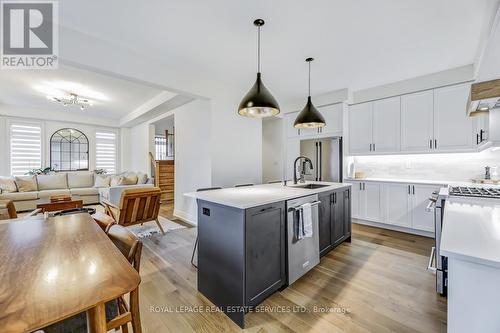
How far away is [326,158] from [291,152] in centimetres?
98

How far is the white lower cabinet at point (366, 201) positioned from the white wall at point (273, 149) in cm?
192

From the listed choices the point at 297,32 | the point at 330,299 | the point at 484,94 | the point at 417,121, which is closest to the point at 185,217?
the point at 330,299

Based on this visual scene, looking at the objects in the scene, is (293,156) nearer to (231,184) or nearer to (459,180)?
(231,184)

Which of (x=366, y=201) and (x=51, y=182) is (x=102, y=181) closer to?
(x=51, y=182)

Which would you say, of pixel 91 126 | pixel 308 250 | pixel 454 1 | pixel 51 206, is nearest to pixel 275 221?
pixel 308 250

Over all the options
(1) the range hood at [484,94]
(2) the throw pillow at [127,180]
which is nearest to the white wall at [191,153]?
(2) the throw pillow at [127,180]

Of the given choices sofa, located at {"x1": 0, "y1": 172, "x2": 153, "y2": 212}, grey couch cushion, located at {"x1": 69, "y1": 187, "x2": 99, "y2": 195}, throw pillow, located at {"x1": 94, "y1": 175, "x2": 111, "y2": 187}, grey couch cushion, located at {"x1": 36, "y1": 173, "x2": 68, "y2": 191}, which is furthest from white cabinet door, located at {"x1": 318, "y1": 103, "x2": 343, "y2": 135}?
grey couch cushion, located at {"x1": 36, "y1": 173, "x2": 68, "y2": 191}

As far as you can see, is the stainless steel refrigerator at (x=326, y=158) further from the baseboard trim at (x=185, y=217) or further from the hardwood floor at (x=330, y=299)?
the baseboard trim at (x=185, y=217)

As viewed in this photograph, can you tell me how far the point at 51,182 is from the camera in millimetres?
5797

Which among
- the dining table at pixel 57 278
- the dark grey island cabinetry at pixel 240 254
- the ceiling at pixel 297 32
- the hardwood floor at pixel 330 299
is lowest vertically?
the hardwood floor at pixel 330 299

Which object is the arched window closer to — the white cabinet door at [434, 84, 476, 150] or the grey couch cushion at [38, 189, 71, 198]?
the grey couch cushion at [38, 189, 71, 198]

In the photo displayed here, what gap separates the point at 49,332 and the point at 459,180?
5.22 m

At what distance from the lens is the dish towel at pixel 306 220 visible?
2152 mm

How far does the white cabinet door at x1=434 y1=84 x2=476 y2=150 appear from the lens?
3.29 m
